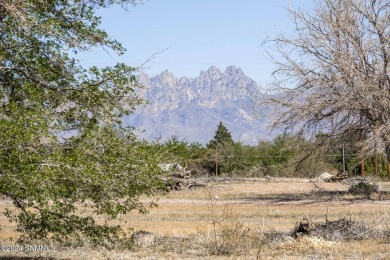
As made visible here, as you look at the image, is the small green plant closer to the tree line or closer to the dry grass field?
the dry grass field

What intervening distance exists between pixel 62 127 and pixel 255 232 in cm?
578

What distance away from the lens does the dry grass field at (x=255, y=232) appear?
1241 cm

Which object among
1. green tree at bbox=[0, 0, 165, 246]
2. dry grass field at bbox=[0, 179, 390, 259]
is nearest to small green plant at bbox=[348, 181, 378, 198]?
dry grass field at bbox=[0, 179, 390, 259]

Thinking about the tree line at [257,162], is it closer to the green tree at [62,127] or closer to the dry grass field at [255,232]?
the dry grass field at [255,232]

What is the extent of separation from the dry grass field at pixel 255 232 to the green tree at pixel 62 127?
155cm

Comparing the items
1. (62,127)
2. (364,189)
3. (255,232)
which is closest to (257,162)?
(364,189)

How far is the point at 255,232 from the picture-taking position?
14.3m

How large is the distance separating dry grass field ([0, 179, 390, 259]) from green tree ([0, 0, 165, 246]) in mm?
1547

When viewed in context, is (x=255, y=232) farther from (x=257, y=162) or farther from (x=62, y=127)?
(x=257, y=162)

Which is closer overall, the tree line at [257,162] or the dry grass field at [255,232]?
the dry grass field at [255,232]

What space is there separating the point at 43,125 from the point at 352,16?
489 inches

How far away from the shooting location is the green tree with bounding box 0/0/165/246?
30.7 ft

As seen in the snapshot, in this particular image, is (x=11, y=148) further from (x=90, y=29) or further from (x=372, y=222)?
(x=372, y=222)

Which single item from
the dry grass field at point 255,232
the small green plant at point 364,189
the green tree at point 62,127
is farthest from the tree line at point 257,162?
the green tree at point 62,127
